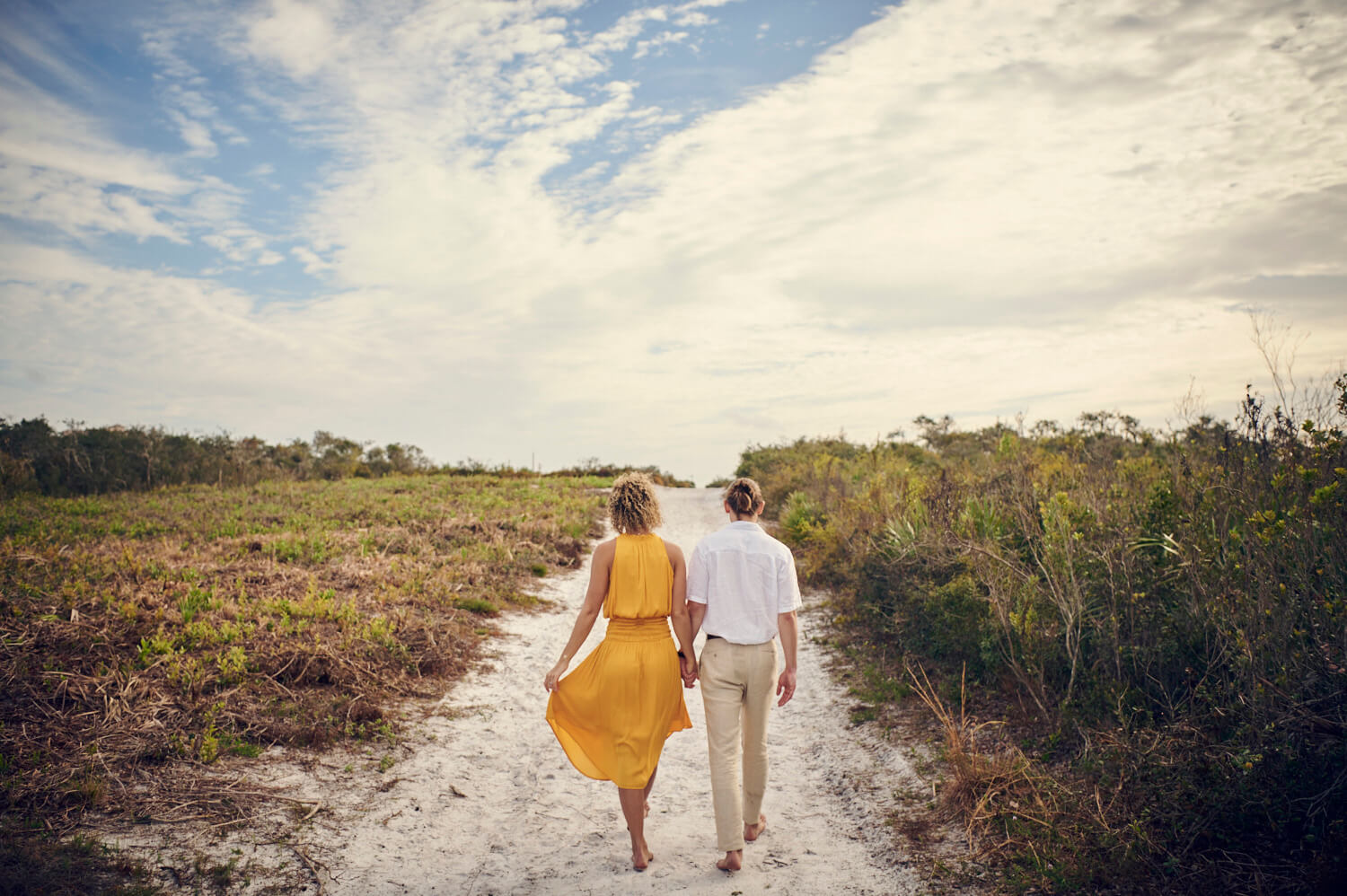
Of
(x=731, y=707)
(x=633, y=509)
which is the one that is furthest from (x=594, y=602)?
(x=731, y=707)

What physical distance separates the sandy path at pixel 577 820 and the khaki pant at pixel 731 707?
42 cm

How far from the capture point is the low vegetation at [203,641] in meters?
5.15

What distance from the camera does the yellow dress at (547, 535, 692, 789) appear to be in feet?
13.9

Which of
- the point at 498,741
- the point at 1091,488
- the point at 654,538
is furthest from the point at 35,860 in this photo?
the point at 1091,488

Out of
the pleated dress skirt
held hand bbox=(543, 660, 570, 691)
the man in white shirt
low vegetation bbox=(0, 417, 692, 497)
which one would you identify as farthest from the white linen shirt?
low vegetation bbox=(0, 417, 692, 497)

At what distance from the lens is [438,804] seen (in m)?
5.57

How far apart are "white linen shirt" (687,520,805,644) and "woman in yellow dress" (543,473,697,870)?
0.15 metres

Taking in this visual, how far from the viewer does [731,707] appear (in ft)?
14.3

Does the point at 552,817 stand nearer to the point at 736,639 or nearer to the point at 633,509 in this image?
the point at 736,639

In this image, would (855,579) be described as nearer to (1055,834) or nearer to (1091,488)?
(1091,488)

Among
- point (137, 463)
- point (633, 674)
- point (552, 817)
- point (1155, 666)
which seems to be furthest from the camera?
point (137, 463)

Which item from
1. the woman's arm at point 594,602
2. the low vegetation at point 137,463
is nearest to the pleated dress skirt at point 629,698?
the woman's arm at point 594,602

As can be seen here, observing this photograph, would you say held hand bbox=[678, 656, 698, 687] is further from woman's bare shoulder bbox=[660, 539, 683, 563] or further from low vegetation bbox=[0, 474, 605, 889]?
low vegetation bbox=[0, 474, 605, 889]

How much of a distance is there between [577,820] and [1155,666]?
439 centimetres
